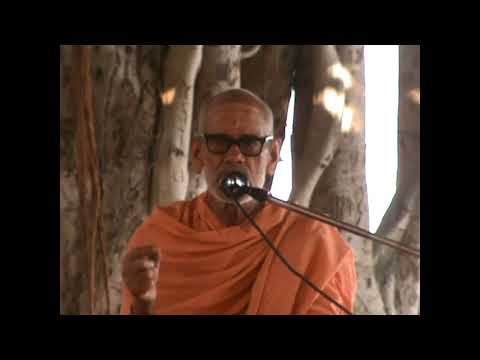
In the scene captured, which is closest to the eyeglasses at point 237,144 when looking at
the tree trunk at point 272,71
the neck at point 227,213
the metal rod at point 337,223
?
the neck at point 227,213

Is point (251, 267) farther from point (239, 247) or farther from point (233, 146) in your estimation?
point (233, 146)

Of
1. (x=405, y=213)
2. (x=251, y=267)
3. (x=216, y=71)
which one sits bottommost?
(x=251, y=267)

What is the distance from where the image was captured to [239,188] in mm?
1795

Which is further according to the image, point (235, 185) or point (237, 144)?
point (237, 144)

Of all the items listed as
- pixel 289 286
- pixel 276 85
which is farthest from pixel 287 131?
pixel 289 286

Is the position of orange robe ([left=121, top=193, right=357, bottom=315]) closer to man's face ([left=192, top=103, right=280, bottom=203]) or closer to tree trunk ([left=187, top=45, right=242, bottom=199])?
man's face ([left=192, top=103, right=280, bottom=203])

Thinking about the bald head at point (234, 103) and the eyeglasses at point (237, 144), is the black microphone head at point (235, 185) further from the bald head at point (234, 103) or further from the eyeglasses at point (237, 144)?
the bald head at point (234, 103)

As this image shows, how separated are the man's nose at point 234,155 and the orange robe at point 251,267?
15 centimetres

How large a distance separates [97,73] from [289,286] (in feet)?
3.51

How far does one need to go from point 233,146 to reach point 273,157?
17 centimetres

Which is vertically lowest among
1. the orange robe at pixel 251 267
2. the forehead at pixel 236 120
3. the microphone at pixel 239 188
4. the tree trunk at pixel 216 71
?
the orange robe at pixel 251 267

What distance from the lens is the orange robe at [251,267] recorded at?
2.17 metres

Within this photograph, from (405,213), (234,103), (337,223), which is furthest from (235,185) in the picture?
(405,213)

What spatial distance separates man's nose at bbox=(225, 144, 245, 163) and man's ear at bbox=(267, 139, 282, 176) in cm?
14
